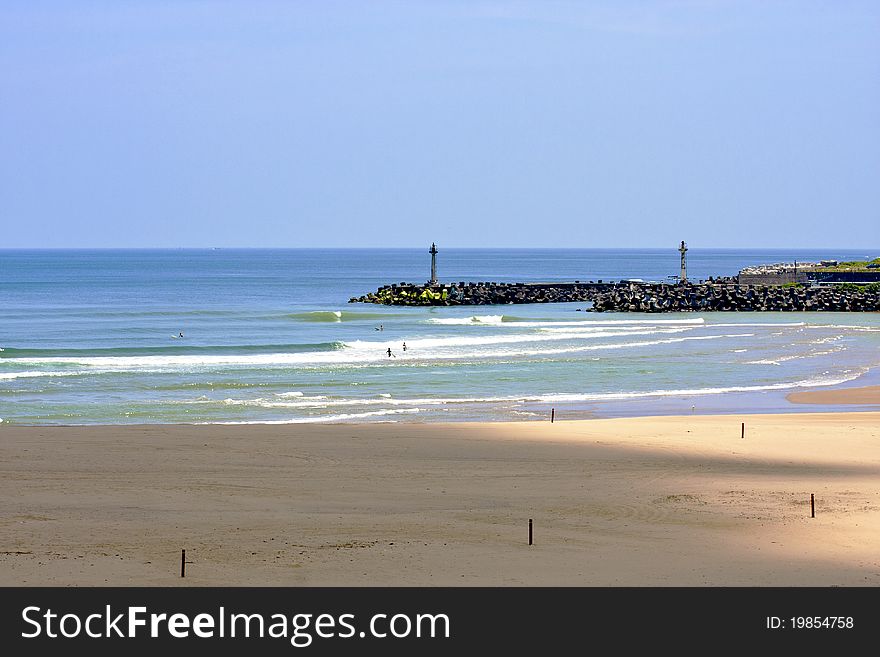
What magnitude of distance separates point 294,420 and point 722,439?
32.7 ft

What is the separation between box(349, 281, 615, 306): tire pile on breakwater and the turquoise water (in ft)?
17.4

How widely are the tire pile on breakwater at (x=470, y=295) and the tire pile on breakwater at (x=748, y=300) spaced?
29.8 ft

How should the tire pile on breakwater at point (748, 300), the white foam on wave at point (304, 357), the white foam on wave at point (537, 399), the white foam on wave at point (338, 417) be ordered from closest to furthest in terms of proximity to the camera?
the white foam on wave at point (338, 417) → the white foam on wave at point (537, 399) → the white foam on wave at point (304, 357) → the tire pile on breakwater at point (748, 300)

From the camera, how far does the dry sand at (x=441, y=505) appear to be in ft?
44.8

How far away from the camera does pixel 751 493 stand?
1830 centimetres

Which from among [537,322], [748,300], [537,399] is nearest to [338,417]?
[537,399]

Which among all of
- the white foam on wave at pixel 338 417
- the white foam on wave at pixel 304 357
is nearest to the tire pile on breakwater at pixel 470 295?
the white foam on wave at pixel 304 357

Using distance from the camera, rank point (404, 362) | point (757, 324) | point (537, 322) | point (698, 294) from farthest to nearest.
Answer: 1. point (698, 294)
2. point (537, 322)
3. point (757, 324)
4. point (404, 362)

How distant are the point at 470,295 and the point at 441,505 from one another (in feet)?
228

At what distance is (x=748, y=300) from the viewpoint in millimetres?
77625

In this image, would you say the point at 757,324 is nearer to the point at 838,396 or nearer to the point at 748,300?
the point at 748,300

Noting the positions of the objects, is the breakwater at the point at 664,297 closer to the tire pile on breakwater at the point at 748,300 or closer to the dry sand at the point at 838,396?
the tire pile on breakwater at the point at 748,300
